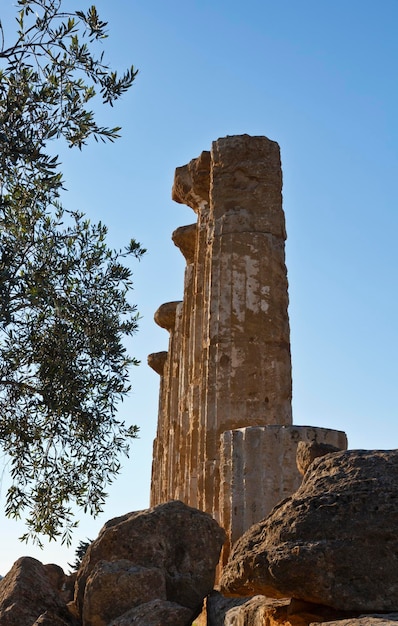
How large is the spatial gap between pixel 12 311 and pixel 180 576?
269 cm

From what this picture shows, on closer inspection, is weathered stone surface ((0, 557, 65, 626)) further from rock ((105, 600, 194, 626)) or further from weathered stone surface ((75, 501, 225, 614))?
rock ((105, 600, 194, 626))

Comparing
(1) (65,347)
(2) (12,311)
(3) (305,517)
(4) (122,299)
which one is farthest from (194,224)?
(3) (305,517)

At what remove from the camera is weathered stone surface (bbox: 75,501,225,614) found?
7395 millimetres

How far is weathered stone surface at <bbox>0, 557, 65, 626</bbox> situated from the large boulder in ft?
10.4

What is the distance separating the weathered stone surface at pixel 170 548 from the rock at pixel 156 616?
84 cm

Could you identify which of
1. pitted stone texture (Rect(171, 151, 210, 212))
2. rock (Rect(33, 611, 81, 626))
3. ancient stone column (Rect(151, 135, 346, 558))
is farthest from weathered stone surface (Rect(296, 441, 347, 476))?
pitted stone texture (Rect(171, 151, 210, 212))

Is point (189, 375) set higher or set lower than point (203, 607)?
higher

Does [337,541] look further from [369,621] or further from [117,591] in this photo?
[117,591]

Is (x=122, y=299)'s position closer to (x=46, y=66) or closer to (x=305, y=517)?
(x=46, y=66)

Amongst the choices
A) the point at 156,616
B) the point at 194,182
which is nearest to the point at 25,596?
the point at 156,616

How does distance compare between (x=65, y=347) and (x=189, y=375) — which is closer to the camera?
(x=65, y=347)

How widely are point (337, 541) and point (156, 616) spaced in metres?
2.43

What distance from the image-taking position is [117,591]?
688 cm

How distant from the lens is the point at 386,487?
4.46 m
